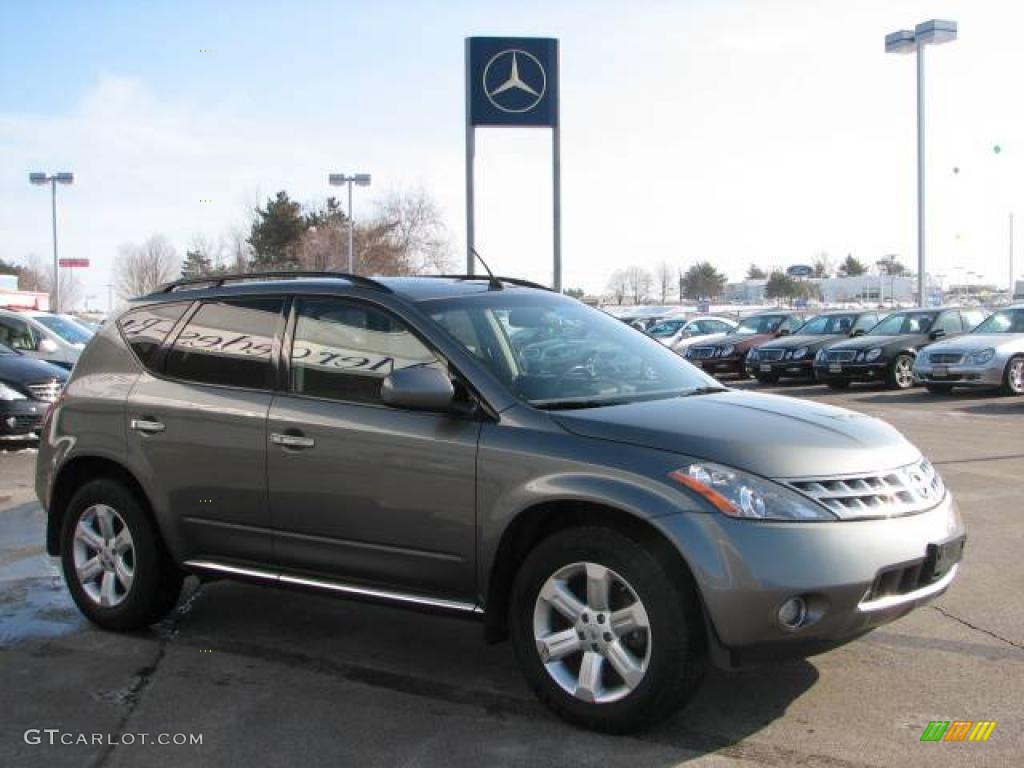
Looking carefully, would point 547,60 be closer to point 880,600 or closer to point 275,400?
A: point 275,400

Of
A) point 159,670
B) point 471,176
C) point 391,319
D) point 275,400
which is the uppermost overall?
point 471,176

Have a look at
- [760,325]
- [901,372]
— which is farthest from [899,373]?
[760,325]

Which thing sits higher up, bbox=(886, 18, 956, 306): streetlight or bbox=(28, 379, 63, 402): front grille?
bbox=(886, 18, 956, 306): streetlight

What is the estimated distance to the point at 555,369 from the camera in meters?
4.58

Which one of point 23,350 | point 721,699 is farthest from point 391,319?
point 23,350

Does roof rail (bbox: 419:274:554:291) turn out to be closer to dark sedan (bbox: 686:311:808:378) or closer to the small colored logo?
the small colored logo

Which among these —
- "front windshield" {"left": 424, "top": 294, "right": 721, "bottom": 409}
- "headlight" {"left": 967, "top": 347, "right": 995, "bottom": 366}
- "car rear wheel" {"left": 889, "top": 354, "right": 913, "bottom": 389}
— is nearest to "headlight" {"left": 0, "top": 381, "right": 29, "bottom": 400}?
"front windshield" {"left": 424, "top": 294, "right": 721, "bottom": 409}

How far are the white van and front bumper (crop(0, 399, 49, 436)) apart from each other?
→ 11.5 ft

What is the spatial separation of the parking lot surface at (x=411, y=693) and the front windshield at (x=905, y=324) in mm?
15499

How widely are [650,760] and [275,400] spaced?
231 centimetres

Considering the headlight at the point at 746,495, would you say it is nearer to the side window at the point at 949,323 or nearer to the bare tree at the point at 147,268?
the side window at the point at 949,323

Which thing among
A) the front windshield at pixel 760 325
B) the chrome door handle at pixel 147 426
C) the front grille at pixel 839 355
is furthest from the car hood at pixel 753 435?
the front windshield at pixel 760 325

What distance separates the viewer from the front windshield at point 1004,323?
18.4m

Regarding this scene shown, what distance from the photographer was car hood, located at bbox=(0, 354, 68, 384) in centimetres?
1207
